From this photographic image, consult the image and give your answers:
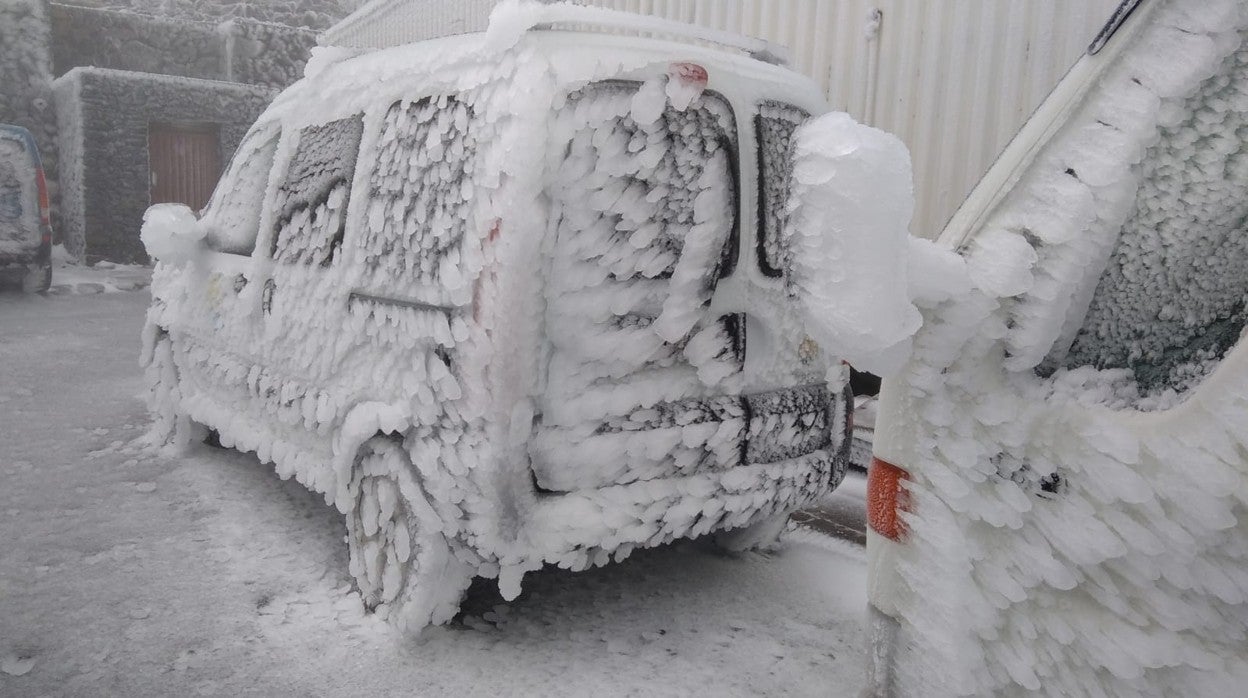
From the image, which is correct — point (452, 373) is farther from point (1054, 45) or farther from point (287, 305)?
point (1054, 45)

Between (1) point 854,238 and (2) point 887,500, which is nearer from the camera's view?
(1) point 854,238

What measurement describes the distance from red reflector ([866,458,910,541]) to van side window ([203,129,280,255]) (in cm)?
270

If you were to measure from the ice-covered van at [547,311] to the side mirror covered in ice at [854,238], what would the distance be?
A: 0.57m

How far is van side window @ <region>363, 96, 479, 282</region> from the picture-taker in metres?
2.20

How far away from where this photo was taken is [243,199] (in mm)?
3553

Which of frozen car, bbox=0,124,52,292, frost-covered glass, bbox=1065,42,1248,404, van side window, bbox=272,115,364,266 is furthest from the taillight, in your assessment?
frost-covered glass, bbox=1065,42,1248,404

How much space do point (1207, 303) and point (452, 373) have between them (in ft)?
5.39

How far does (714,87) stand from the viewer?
2352 millimetres

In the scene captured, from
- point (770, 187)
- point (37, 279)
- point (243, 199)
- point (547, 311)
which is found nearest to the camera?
point (547, 311)

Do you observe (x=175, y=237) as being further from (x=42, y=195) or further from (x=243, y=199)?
(x=42, y=195)

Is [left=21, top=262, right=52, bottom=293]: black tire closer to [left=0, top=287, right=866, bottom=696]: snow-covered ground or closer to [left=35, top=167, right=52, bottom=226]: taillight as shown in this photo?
[left=35, top=167, right=52, bottom=226]: taillight

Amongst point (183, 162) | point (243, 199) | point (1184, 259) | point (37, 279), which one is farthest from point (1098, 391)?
point (183, 162)

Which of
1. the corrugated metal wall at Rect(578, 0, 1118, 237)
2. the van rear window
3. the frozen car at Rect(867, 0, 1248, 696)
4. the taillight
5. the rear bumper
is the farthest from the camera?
the taillight

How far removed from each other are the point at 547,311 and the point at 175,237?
2598 millimetres
